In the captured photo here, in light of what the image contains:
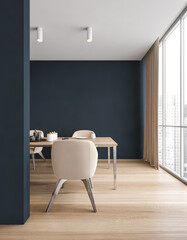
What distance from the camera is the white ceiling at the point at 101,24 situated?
2742 mm

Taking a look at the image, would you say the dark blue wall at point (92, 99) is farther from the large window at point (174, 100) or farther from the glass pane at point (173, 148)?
the glass pane at point (173, 148)

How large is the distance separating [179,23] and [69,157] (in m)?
2.78

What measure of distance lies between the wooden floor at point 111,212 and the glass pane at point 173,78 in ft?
3.56

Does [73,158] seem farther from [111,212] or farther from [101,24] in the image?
[101,24]

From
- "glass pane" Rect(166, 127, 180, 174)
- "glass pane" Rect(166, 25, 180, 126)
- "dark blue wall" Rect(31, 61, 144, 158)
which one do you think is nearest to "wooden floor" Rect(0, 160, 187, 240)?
"glass pane" Rect(166, 127, 180, 174)

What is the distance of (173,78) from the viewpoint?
374cm

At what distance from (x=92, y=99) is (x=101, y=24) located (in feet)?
6.75

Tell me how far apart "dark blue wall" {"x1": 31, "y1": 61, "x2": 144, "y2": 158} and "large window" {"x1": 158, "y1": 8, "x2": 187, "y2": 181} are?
2.75ft

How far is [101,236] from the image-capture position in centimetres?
171
